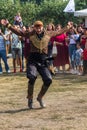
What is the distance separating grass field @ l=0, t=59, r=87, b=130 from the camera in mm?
8812

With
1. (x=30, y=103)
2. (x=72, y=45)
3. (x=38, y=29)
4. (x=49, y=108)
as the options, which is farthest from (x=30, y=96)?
(x=72, y=45)

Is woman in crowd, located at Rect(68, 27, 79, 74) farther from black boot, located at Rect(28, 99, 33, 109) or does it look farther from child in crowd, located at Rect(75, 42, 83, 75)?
black boot, located at Rect(28, 99, 33, 109)

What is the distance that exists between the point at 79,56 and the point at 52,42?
1069 mm

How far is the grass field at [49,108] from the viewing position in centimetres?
881

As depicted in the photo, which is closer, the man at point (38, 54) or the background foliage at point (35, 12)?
the man at point (38, 54)

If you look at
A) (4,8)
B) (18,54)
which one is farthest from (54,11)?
(18,54)

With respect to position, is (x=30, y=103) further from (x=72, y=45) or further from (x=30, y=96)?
(x=72, y=45)

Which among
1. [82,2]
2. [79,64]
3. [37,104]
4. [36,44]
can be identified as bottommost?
[82,2]

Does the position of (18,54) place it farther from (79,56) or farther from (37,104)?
(37,104)

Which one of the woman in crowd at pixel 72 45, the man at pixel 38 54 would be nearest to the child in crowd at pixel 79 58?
the woman in crowd at pixel 72 45

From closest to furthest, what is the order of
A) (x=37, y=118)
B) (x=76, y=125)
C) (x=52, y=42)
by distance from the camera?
(x=76, y=125)
(x=37, y=118)
(x=52, y=42)

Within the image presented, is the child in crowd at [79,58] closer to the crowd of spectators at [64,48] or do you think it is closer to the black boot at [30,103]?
the crowd of spectators at [64,48]

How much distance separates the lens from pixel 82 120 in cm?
909

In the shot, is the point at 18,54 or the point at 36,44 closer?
the point at 36,44
